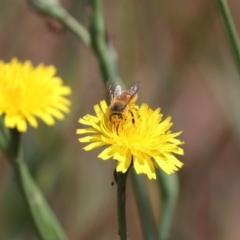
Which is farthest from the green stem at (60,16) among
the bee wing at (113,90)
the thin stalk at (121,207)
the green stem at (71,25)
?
the thin stalk at (121,207)

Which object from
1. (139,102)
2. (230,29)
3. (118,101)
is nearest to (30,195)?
(118,101)

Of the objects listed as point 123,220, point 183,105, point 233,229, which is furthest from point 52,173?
point 183,105

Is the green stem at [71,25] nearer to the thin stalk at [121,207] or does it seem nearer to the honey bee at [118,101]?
the honey bee at [118,101]

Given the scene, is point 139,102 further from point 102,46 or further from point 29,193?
point 29,193

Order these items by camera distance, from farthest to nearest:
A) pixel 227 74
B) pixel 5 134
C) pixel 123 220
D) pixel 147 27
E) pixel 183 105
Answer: pixel 183 105, pixel 147 27, pixel 227 74, pixel 5 134, pixel 123 220

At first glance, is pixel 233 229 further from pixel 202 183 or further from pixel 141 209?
pixel 141 209
